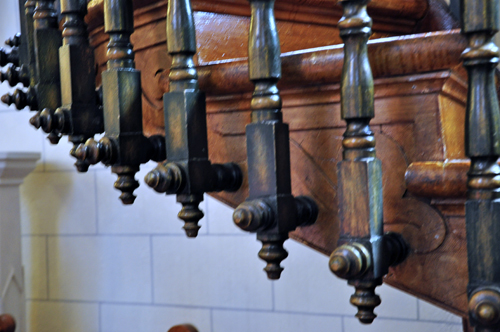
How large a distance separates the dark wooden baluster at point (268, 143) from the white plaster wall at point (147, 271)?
5.35 feet

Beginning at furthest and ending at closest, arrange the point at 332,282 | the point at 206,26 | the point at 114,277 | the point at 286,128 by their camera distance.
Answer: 1. the point at 114,277
2. the point at 332,282
3. the point at 206,26
4. the point at 286,128

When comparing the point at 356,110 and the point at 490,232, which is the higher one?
the point at 356,110

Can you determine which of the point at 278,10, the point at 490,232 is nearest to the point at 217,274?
the point at 278,10

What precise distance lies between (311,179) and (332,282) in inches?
63.3

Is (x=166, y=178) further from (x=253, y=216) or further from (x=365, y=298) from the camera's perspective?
(x=365, y=298)

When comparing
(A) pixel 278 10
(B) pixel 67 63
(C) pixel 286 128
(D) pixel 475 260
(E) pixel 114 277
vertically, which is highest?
(A) pixel 278 10

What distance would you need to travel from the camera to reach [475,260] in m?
0.62

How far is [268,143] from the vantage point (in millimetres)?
718

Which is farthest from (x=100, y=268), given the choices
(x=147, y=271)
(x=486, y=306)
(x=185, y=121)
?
(x=486, y=306)

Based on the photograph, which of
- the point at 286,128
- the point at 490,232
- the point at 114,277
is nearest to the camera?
the point at 490,232

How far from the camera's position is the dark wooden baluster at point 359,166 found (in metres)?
0.66

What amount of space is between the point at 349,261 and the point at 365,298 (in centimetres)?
→ 7

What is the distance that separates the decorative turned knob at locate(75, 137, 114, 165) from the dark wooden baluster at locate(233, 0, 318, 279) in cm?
20

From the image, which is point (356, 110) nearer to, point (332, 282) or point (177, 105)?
point (177, 105)
